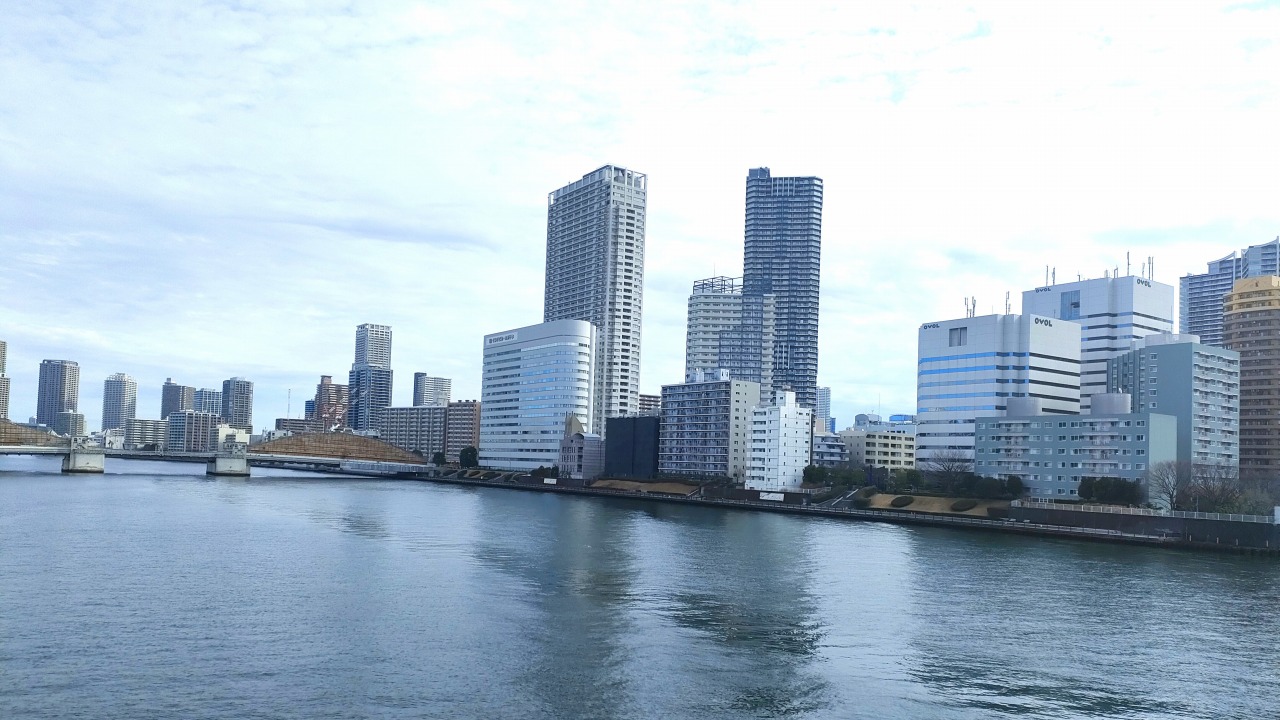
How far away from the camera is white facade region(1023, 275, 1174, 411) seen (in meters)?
121

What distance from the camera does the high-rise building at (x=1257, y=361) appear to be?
10725 centimetres

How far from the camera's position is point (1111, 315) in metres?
122

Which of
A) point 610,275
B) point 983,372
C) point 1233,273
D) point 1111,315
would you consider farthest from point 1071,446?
point 1233,273

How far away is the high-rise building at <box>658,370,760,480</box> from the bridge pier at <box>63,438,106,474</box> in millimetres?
77745

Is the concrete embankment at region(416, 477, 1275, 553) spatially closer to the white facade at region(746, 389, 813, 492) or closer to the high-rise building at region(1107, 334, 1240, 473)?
the white facade at region(746, 389, 813, 492)

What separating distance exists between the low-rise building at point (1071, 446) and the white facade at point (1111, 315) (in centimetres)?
3705

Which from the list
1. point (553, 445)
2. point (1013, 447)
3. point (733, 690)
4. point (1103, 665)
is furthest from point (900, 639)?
point (553, 445)

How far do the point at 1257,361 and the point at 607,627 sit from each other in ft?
354

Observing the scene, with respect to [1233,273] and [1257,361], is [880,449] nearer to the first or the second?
[1257,361]

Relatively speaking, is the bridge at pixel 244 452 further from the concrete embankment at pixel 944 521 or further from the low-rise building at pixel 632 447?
the concrete embankment at pixel 944 521

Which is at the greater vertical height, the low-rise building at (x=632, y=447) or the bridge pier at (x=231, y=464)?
the low-rise building at (x=632, y=447)

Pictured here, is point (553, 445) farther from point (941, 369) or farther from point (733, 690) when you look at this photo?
point (733, 690)

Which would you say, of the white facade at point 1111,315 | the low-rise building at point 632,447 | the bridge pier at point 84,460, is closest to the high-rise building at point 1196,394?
the white facade at point 1111,315

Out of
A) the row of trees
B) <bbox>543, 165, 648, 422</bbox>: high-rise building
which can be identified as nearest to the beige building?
the row of trees
